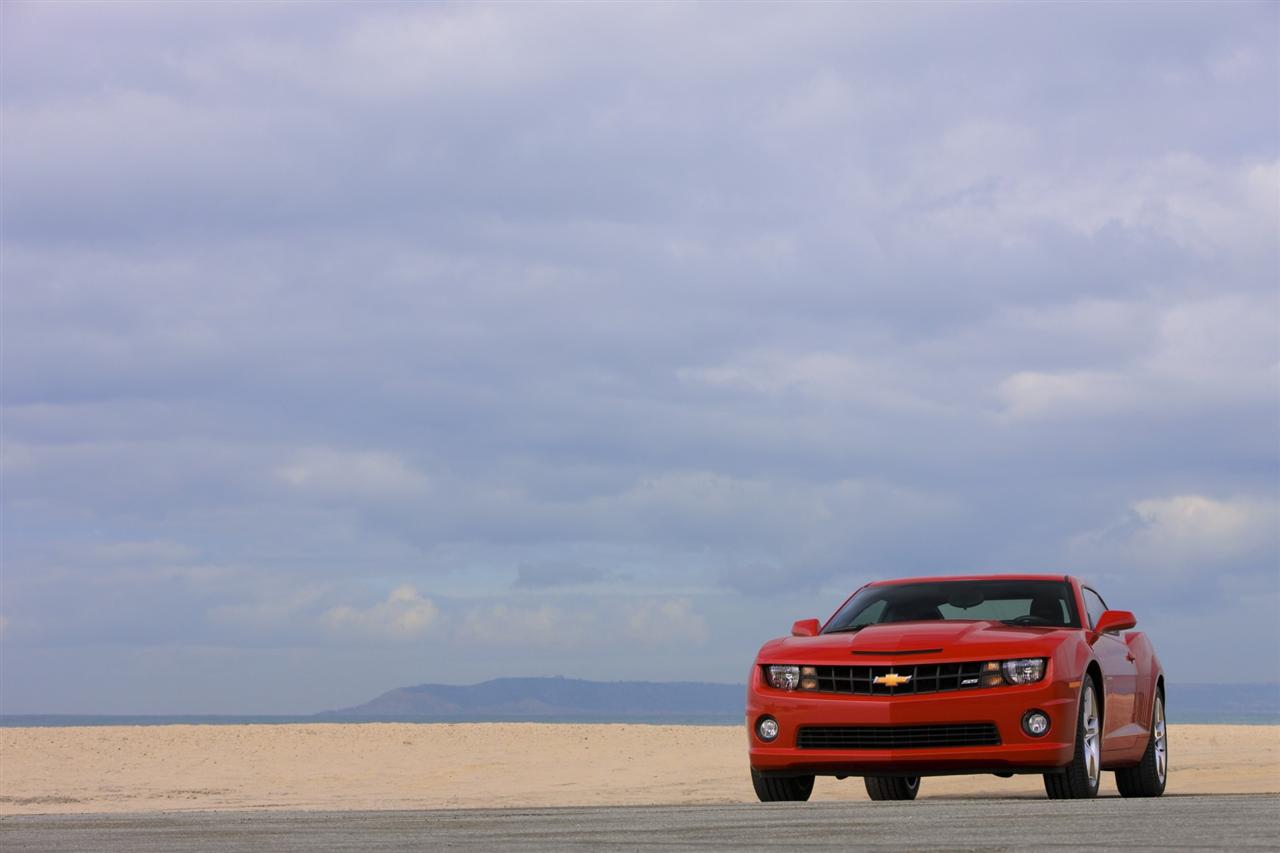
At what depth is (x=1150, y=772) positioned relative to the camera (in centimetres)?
1300

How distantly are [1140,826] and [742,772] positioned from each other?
61.3 feet

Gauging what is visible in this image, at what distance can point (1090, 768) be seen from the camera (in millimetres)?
11047

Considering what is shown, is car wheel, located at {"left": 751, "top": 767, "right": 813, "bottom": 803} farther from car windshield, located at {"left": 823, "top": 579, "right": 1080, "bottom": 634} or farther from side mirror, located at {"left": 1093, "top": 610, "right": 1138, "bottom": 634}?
side mirror, located at {"left": 1093, "top": 610, "right": 1138, "bottom": 634}

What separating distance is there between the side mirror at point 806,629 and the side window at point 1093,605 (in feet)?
6.30

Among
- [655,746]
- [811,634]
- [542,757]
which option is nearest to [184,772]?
[542,757]

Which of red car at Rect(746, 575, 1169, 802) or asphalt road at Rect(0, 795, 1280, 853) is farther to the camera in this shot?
red car at Rect(746, 575, 1169, 802)

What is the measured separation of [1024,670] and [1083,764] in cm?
78

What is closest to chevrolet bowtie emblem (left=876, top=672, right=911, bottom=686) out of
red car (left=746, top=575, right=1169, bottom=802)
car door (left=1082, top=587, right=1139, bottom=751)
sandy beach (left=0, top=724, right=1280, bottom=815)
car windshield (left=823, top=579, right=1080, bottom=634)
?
red car (left=746, top=575, right=1169, bottom=802)

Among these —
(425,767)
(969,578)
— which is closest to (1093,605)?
(969,578)

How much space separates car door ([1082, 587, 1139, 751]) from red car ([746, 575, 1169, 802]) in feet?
0.09

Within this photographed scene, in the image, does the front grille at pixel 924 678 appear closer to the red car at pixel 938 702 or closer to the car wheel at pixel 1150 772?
the red car at pixel 938 702

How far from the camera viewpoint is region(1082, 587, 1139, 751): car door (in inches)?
455

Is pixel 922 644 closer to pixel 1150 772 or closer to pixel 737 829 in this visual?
pixel 737 829

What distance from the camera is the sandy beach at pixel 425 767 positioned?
22.4 m
